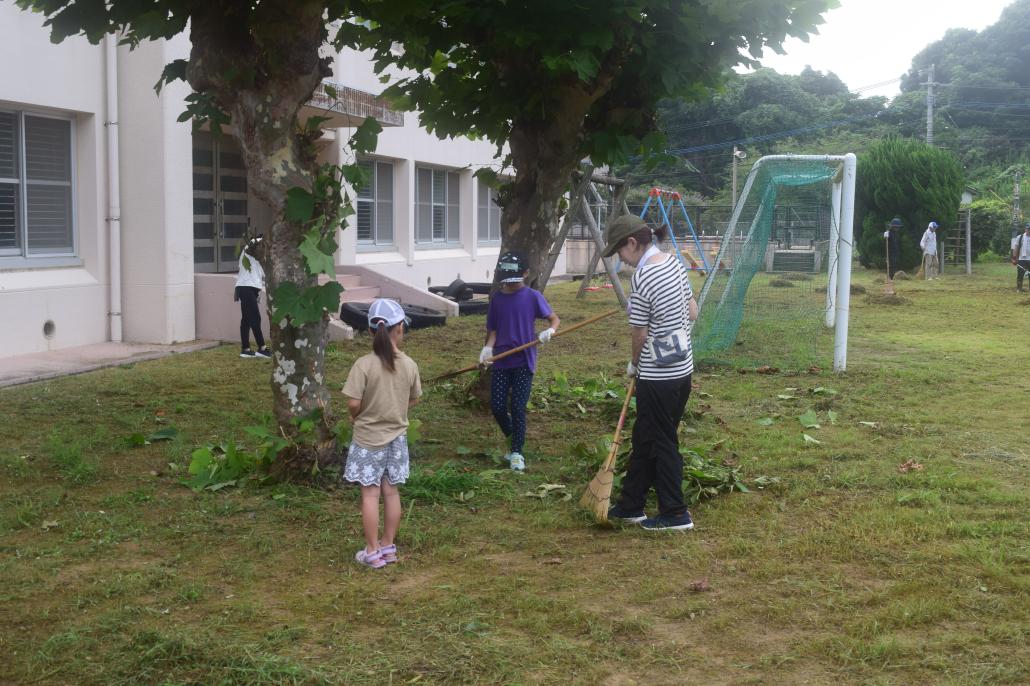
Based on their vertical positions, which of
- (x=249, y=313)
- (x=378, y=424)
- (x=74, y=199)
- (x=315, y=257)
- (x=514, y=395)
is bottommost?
(x=514, y=395)

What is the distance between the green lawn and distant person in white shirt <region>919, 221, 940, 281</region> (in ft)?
67.8

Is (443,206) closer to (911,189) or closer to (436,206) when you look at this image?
(436,206)

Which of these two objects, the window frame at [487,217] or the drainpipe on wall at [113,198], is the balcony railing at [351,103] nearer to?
the drainpipe on wall at [113,198]

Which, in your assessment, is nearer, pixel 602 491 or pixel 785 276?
pixel 602 491

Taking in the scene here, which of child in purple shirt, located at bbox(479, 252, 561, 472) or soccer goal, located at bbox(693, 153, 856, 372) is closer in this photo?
child in purple shirt, located at bbox(479, 252, 561, 472)

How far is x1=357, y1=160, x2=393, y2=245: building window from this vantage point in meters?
19.3

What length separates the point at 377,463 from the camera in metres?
5.40

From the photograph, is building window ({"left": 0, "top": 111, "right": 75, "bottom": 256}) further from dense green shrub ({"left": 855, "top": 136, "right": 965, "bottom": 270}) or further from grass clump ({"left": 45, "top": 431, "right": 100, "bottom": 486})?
dense green shrub ({"left": 855, "top": 136, "right": 965, "bottom": 270})

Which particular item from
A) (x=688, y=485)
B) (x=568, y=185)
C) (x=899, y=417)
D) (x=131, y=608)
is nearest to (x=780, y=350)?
(x=899, y=417)

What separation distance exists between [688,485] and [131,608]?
344 cm

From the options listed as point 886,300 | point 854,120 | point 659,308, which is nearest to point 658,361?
point 659,308

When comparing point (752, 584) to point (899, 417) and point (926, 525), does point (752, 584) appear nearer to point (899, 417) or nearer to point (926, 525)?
point (926, 525)

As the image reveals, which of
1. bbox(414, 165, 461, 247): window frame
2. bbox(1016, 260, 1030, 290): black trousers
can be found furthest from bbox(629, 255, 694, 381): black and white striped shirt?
bbox(1016, 260, 1030, 290): black trousers

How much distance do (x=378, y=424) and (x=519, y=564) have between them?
1029 mm
